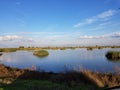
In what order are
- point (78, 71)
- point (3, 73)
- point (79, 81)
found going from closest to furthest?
point (79, 81) → point (78, 71) → point (3, 73)

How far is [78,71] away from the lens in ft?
51.5

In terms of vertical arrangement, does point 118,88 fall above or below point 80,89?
above

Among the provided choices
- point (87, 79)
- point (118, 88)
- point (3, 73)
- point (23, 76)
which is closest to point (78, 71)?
point (87, 79)

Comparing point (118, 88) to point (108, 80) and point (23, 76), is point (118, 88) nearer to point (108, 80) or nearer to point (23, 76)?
point (108, 80)

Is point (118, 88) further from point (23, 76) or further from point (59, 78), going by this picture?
point (23, 76)

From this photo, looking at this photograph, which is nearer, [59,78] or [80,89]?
[80,89]

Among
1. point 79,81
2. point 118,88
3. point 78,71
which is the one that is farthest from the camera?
point 78,71

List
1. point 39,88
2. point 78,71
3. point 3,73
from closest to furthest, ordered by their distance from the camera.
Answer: point 39,88 → point 78,71 → point 3,73

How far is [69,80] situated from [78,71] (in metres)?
1.66

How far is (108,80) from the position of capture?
1475 centimetres

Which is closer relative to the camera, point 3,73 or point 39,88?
point 39,88

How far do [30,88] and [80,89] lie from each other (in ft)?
8.48

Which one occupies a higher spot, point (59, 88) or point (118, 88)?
point (118, 88)

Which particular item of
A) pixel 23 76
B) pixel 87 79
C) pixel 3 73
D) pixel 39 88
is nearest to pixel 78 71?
pixel 87 79
